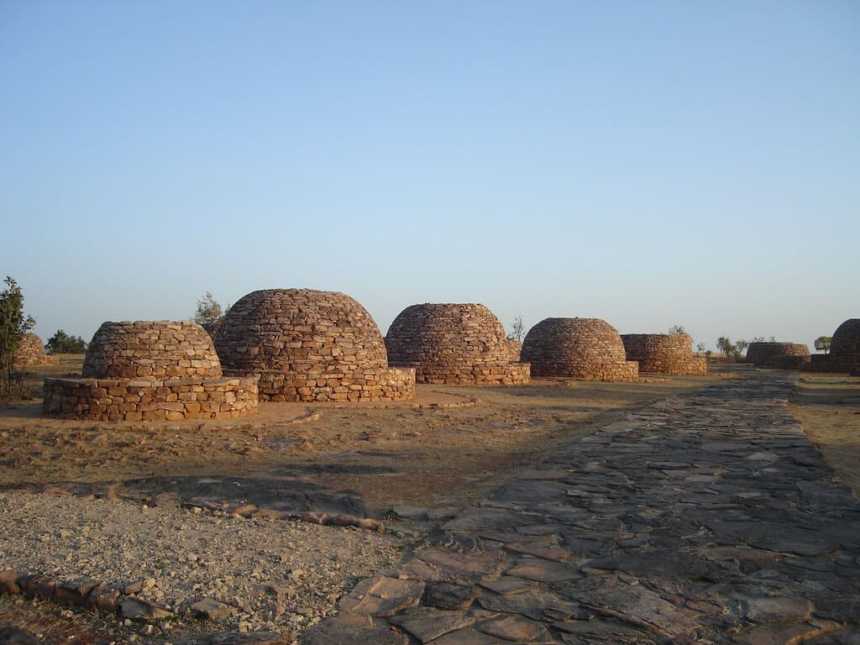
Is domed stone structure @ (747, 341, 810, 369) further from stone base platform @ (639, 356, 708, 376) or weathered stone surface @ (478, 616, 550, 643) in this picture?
weathered stone surface @ (478, 616, 550, 643)

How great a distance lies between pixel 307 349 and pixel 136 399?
4.10m

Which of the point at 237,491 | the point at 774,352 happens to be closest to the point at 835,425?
the point at 237,491

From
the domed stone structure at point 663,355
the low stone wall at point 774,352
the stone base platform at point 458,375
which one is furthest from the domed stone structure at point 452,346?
the low stone wall at point 774,352

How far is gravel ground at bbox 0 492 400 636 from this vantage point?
3.20m

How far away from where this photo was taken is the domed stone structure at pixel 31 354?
77.4 feet

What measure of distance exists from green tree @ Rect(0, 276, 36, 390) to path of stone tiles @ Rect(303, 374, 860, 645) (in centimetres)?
1227

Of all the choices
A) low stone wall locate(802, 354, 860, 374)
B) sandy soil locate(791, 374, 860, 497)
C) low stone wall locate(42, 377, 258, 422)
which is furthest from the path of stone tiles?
low stone wall locate(802, 354, 860, 374)

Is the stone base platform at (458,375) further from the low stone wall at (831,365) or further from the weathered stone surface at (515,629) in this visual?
the low stone wall at (831,365)

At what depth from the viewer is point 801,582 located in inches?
136

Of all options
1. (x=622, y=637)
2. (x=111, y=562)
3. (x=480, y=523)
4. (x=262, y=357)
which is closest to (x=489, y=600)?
(x=622, y=637)

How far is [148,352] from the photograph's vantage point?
11.1 metres

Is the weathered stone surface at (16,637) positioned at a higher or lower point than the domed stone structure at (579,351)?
lower

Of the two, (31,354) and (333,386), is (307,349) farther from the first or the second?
(31,354)

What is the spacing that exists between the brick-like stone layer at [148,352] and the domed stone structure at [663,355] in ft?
83.4
